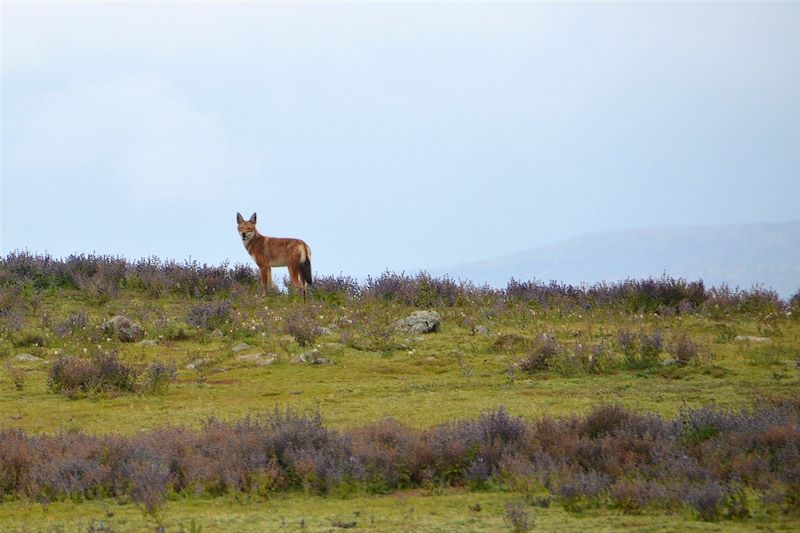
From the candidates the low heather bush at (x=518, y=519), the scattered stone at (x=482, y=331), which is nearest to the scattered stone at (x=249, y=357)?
the scattered stone at (x=482, y=331)

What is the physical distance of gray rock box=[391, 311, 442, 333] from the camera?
18.6m

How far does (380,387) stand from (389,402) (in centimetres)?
112

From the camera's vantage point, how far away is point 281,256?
24.4 metres

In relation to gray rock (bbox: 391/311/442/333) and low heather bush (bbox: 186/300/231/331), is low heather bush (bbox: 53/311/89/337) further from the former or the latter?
gray rock (bbox: 391/311/442/333)

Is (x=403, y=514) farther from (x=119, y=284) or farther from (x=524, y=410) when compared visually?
(x=119, y=284)

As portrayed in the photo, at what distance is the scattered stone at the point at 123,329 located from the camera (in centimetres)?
1833

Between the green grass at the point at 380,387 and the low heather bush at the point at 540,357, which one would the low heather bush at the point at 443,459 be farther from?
the low heather bush at the point at 540,357

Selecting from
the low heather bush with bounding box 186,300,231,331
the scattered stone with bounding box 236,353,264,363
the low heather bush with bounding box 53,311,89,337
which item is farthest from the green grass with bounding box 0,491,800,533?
the low heather bush with bounding box 186,300,231,331

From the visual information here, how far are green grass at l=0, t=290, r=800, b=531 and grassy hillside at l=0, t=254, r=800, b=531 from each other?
5 centimetres

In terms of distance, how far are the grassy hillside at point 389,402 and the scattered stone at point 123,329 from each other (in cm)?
5

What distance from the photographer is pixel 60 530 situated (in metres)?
8.12

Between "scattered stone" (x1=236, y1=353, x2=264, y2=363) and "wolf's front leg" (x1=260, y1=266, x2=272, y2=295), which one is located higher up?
"wolf's front leg" (x1=260, y1=266, x2=272, y2=295)

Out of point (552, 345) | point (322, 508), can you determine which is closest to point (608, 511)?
point (322, 508)

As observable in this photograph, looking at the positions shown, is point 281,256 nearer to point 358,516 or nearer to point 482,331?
point 482,331
